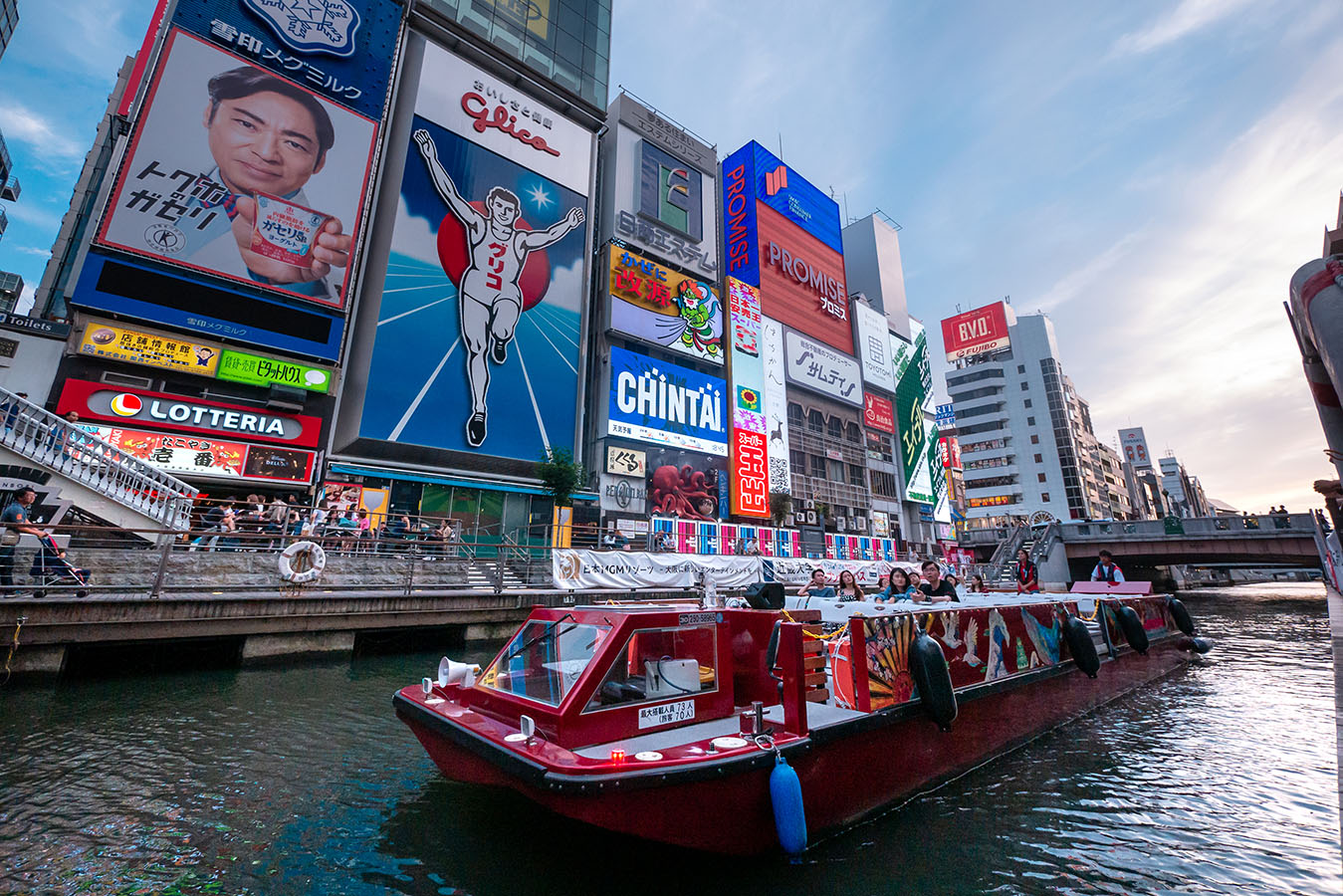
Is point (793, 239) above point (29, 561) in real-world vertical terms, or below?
above

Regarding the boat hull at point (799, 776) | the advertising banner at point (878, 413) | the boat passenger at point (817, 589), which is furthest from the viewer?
the advertising banner at point (878, 413)

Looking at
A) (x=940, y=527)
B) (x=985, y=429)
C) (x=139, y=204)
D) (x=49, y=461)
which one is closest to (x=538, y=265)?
(x=139, y=204)

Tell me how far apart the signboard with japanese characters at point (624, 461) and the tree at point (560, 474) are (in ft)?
13.4

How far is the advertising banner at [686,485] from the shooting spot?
33.3 metres

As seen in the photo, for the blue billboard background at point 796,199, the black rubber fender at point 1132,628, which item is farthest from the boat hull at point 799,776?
the blue billboard background at point 796,199

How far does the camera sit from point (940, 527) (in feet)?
190

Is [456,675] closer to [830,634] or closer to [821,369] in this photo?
[830,634]

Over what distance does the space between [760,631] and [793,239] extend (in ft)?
167

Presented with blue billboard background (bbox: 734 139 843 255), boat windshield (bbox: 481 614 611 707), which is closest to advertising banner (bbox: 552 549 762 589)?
boat windshield (bbox: 481 614 611 707)

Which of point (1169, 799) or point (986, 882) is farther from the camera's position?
point (1169, 799)

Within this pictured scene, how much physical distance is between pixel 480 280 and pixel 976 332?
74264 millimetres

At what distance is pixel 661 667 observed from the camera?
16.2 ft

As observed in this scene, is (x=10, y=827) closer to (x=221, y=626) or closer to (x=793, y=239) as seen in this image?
Result: (x=221, y=626)

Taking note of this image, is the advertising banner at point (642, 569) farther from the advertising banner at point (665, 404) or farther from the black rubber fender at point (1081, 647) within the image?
the advertising banner at point (665, 404)
